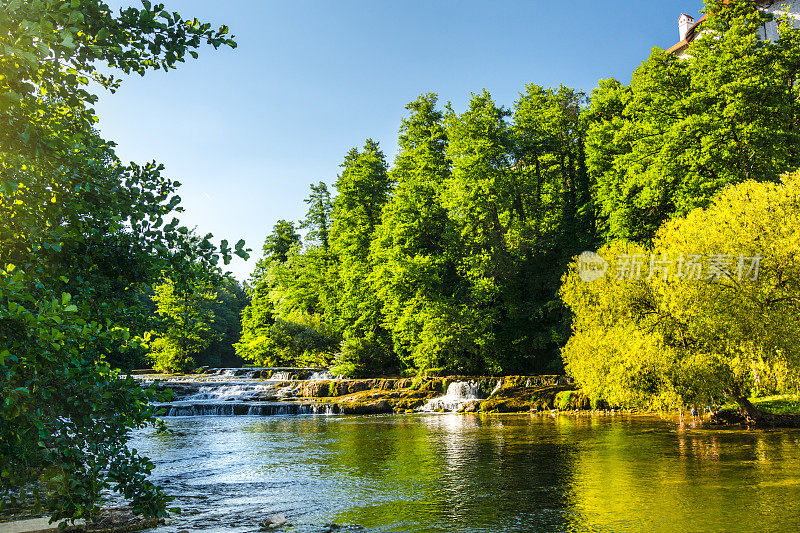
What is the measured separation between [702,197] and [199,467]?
26.7 metres

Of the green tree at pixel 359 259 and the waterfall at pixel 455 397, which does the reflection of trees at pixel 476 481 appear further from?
the green tree at pixel 359 259

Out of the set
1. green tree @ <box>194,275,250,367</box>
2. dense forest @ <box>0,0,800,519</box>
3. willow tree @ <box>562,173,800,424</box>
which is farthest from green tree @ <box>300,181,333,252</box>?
willow tree @ <box>562,173,800,424</box>

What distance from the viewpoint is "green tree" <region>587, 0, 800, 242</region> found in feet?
96.8

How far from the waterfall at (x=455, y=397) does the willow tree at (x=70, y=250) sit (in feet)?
92.5

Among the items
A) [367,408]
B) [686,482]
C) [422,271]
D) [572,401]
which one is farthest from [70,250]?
[422,271]

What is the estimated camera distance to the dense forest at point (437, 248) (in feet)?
16.8

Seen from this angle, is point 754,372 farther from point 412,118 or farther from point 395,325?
point 412,118

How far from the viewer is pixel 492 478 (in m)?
13.8

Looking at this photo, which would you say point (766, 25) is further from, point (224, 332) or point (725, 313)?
point (224, 332)

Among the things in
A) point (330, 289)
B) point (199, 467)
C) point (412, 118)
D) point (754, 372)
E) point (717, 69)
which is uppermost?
point (412, 118)

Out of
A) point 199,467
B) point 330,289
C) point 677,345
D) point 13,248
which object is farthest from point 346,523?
point 330,289

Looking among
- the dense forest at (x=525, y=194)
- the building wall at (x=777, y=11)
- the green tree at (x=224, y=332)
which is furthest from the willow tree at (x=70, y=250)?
the green tree at (x=224, y=332)

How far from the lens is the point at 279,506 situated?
38.8 ft

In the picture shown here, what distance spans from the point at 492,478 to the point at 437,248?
29.9 m
